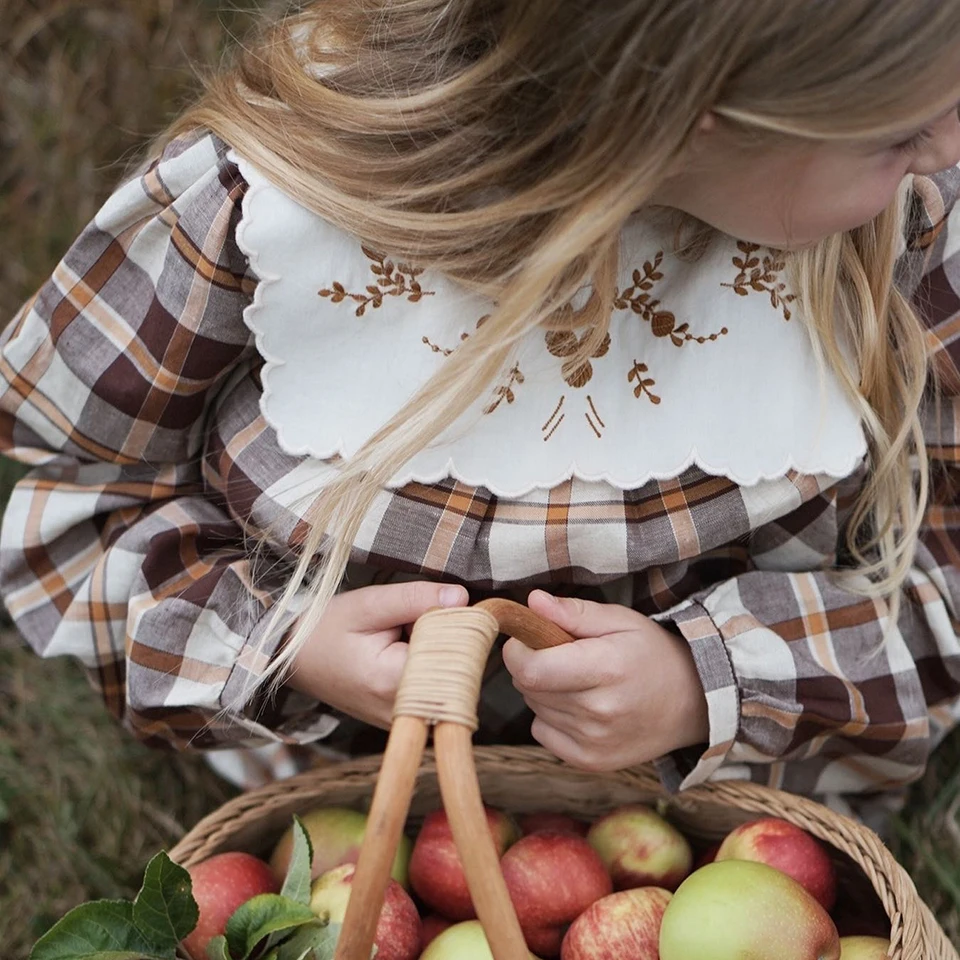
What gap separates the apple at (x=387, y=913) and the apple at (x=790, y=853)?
0.26 metres

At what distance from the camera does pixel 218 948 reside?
89 cm

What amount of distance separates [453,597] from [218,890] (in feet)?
1.00

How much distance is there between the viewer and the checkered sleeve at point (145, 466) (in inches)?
38.4

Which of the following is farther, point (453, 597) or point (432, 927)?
point (432, 927)

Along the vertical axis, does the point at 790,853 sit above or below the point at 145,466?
below

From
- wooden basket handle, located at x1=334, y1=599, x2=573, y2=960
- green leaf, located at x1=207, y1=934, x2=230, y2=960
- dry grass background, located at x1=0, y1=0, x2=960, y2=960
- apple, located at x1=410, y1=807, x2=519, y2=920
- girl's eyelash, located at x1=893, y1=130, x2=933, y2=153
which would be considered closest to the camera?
wooden basket handle, located at x1=334, y1=599, x2=573, y2=960

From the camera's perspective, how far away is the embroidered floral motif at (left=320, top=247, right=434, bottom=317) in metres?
0.93

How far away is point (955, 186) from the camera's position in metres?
1.00

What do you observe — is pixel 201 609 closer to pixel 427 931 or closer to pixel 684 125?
pixel 427 931

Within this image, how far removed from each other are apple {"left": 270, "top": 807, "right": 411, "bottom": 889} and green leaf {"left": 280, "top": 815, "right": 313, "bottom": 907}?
75 mm

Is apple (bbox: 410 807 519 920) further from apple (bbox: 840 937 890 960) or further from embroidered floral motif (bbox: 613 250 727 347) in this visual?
embroidered floral motif (bbox: 613 250 727 347)

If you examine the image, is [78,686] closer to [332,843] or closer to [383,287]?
[332,843]

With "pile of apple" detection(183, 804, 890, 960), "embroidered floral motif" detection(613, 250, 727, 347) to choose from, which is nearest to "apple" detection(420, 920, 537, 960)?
"pile of apple" detection(183, 804, 890, 960)

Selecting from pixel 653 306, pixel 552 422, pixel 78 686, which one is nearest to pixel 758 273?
pixel 653 306
